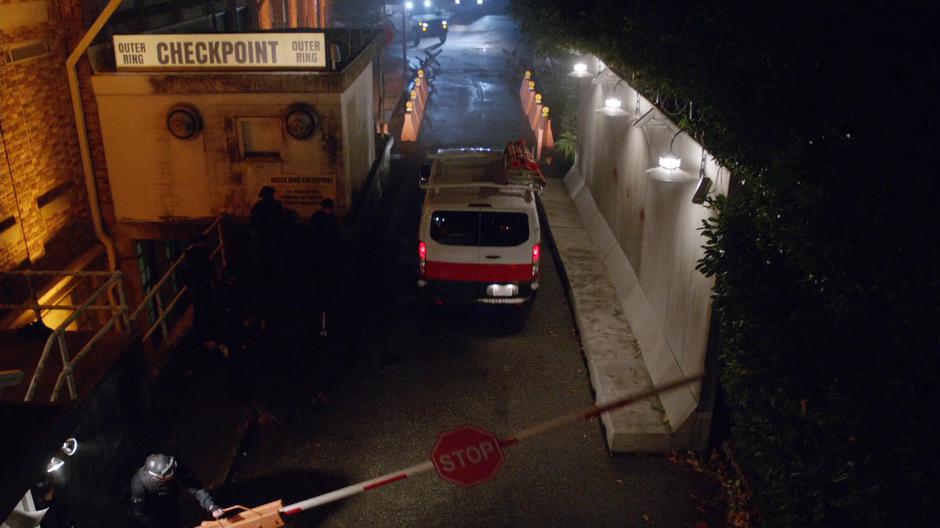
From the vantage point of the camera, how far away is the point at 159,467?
623 centimetres

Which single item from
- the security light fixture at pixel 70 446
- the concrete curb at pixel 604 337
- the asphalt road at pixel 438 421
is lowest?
the asphalt road at pixel 438 421

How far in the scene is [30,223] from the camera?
1045cm

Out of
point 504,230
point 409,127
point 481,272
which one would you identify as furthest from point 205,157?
point 409,127

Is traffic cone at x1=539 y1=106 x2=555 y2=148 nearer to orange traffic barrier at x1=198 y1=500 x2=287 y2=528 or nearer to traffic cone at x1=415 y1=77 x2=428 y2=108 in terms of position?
traffic cone at x1=415 y1=77 x2=428 y2=108

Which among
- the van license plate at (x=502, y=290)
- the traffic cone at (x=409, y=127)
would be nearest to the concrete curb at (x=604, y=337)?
the van license plate at (x=502, y=290)

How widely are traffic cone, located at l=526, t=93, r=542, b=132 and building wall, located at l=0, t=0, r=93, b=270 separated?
14.2m

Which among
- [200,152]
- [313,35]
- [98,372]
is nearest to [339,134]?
[313,35]

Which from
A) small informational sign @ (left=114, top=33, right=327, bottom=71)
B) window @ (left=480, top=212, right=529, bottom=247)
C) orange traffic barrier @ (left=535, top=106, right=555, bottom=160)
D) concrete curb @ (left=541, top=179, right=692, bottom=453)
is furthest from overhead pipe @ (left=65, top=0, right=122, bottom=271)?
orange traffic barrier @ (left=535, top=106, right=555, bottom=160)

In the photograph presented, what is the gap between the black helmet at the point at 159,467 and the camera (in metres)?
6.22

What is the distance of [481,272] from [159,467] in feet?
19.5

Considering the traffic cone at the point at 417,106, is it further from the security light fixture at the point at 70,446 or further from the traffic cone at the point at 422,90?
the security light fixture at the point at 70,446

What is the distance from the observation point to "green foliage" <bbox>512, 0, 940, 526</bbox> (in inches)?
139

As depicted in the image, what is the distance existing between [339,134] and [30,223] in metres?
4.91

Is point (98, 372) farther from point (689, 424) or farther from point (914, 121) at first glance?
point (914, 121)
